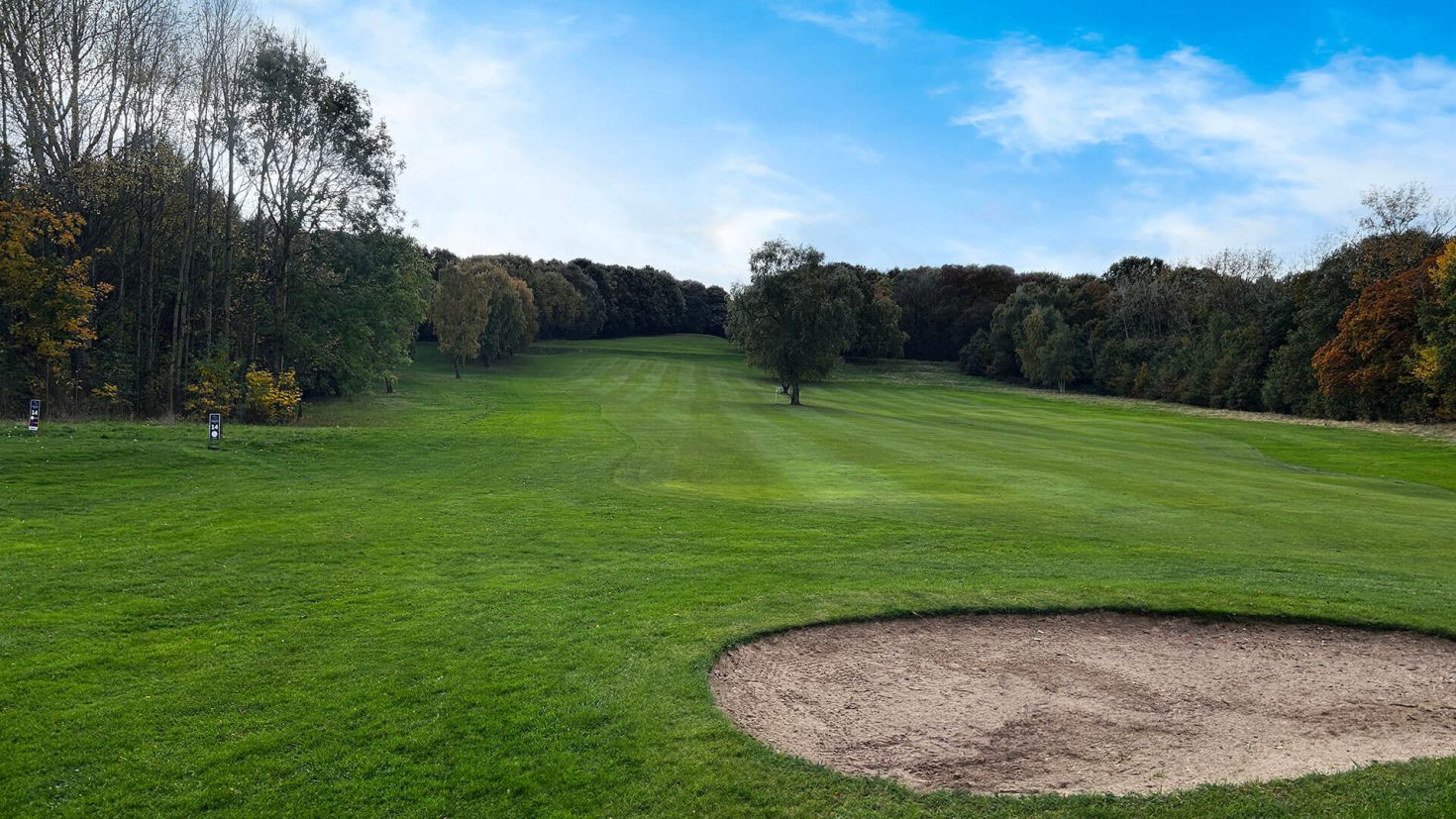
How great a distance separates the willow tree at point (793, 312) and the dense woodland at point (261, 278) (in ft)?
0.49

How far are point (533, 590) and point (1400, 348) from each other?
57.8m

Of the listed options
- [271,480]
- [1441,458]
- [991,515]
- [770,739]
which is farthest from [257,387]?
[1441,458]

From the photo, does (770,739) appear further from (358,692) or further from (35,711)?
(35,711)

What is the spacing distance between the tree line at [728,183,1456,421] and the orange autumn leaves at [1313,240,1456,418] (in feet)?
0.27

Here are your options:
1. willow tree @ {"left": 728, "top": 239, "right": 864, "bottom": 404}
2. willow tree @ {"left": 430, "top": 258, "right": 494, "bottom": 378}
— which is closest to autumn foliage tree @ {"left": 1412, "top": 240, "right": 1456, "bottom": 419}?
willow tree @ {"left": 728, "top": 239, "right": 864, "bottom": 404}

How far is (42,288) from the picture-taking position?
75.8ft

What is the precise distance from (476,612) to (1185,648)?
8108mm

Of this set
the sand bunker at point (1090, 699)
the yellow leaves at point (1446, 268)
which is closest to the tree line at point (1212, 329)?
the yellow leaves at point (1446, 268)

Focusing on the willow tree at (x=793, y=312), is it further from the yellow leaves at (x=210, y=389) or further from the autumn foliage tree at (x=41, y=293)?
the autumn foliage tree at (x=41, y=293)

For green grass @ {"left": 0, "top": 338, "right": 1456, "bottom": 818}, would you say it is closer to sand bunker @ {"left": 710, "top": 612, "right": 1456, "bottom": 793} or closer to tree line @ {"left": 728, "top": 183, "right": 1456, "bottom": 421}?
sand bunker @ {"left": 710, "top": 612, "right": 1456, "bottom": 793}

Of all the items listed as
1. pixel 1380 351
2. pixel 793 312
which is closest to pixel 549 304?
pixel 793 312

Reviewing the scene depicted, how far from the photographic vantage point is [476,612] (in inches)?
348

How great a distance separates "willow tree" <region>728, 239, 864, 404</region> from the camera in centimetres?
5138

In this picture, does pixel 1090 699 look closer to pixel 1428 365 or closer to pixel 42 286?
pixel 42 286
